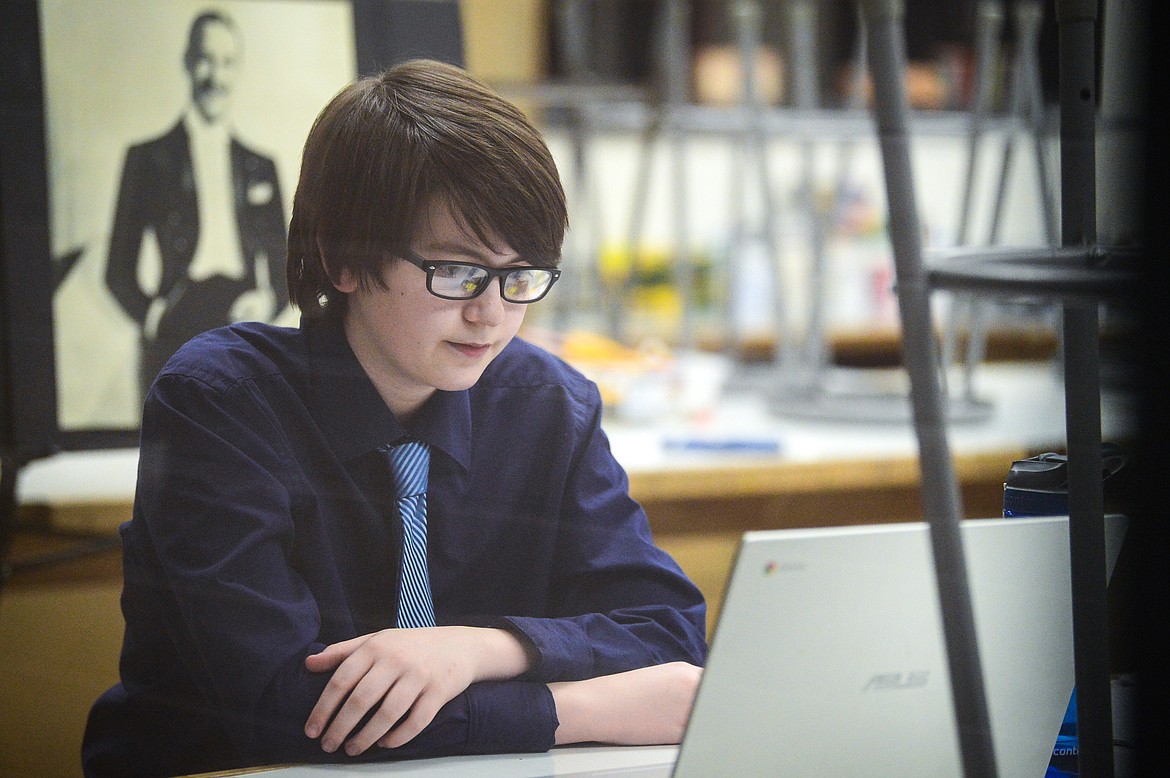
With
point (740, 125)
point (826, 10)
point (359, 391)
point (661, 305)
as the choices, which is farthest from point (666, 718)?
point (826, 10)

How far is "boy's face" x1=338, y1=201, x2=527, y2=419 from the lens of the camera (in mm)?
567

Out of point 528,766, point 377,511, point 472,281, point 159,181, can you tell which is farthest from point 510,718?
point 159,181

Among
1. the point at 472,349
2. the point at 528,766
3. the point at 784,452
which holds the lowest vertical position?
the point at 528,766

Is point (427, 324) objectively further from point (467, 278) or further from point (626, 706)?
point (626, 706)

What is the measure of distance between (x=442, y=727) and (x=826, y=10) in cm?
280

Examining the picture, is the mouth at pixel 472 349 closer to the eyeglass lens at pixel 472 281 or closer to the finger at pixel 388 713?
the eyeglass lens at pixel 472 281

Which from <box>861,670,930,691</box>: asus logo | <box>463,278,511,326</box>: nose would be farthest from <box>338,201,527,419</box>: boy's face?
<box>861,670,930,691</box>: asus logo

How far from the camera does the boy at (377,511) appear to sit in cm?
56

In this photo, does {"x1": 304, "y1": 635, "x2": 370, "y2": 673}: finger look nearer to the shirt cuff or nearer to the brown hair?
the shirt cuff

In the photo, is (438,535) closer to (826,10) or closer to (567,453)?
(567,453)

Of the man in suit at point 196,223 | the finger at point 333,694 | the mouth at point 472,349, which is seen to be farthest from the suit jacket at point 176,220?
the finger at point 333,694

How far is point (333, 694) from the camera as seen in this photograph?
0.57 metres

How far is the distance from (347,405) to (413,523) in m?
0.07

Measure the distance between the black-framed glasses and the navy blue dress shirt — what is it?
0.15 ft
